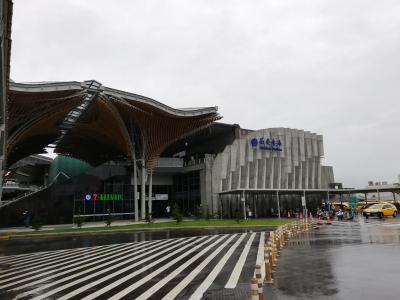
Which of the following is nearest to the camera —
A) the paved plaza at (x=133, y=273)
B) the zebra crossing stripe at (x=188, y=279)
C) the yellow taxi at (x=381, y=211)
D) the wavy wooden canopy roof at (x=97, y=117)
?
the zebra crossing stripe at (x=188, y=279)

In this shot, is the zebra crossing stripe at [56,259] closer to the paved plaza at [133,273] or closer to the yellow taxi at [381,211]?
the paved plaza at [133,273]

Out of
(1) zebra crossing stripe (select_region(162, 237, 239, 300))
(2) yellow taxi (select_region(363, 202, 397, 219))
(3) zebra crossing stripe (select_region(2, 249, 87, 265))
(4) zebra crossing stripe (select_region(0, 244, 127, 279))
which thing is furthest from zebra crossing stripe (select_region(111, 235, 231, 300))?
(2) yellow taxi (select_region(363, 202, 397, 219))

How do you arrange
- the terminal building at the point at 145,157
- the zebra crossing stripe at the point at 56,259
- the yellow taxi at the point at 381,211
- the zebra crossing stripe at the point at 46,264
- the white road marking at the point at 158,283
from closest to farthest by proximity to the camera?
the white road marking at the point at 158,283 < the zebra crossing stripe at the point at 46,264 < the zebra crossing stripe at the point at 56,259 < the terminal building at the point at 145,157 < the yellow taxi at the point at 381,211

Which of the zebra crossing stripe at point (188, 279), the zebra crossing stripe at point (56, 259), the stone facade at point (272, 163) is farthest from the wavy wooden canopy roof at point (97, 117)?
the zebra crossing stripe at point (188, 279)

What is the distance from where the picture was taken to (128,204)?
190 feet

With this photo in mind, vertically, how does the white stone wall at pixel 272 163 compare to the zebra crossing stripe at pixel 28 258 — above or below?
above

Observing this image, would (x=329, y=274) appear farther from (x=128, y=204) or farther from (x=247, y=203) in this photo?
(x=128, y=204)

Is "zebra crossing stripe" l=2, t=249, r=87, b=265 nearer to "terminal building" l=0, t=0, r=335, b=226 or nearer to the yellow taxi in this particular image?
"terminal building" l=0, t=0, r=335, b=226

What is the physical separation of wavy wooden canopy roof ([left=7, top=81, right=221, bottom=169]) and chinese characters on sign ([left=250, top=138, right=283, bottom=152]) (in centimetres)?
931

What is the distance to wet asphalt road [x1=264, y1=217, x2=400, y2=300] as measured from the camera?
883cm

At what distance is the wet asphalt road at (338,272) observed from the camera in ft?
29.0

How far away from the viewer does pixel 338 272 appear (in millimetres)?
11344

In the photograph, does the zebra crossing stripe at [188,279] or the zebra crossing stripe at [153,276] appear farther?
the zebra crossing stripe at [153,276]

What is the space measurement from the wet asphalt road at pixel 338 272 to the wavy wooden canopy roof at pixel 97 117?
2921cm
